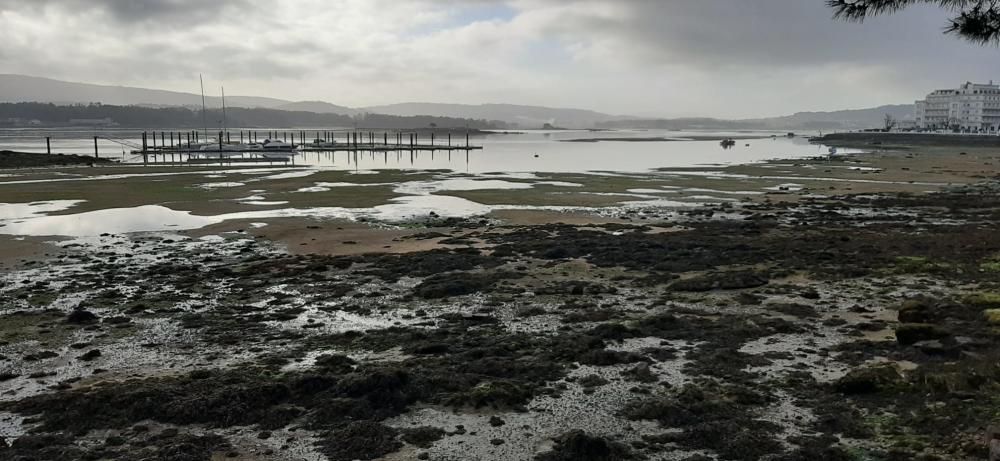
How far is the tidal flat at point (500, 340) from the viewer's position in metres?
6.63

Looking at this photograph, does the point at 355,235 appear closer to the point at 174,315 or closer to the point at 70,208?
the point at 174,315

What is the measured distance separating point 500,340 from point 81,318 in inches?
263

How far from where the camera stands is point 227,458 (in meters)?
6.24

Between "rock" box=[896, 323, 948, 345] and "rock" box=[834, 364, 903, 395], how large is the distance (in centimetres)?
152

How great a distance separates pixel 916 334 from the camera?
919 centimetres

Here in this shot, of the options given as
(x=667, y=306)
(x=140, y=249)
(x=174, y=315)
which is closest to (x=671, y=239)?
(x=667, y=306)

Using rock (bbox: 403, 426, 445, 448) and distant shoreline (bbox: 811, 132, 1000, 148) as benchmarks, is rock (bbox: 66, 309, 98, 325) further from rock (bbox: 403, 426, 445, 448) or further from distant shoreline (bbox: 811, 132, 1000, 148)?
distant shoreline (bbox: 811, 132, 1000, 148)

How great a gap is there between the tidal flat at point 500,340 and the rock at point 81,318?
6cm

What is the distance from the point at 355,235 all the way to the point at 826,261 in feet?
41.4

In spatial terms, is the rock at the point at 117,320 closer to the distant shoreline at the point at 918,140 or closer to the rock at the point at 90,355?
the rock at the point at 90,355

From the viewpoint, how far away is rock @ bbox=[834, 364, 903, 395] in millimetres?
7531

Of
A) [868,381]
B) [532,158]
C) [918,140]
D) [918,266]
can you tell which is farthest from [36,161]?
[918,140]

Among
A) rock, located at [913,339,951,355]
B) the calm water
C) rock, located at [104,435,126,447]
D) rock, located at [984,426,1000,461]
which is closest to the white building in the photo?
the calm water

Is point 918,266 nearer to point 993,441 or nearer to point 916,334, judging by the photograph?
point 916,334
